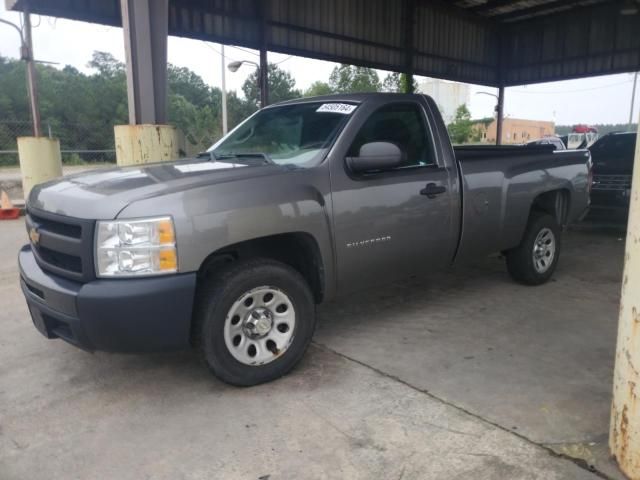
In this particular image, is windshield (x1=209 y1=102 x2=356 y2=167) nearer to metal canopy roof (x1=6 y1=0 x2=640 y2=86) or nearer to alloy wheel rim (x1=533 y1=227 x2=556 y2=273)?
alloy wheel rim (x1=533 y1=227 x2=556 y2=273)

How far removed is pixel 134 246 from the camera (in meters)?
2.80

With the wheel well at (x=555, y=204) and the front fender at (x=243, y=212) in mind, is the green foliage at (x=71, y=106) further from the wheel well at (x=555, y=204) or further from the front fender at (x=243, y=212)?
the front fender at (x=243, y=212)

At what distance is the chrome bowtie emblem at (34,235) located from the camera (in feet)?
10.7

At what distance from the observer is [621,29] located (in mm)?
14828

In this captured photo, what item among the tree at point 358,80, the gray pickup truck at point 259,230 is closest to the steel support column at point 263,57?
the gray pickup truck at point 259,230

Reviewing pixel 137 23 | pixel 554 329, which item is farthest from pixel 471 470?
pixel 137 23

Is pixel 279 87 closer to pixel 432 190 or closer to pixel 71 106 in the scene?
pixel 71 106

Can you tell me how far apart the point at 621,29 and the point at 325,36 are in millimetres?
8675

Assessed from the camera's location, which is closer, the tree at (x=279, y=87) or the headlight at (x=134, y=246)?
the headlight at (x=134, y=246)

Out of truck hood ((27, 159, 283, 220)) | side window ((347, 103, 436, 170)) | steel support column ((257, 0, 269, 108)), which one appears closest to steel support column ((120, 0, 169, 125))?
truck hood ((27, 159, 283, 220))

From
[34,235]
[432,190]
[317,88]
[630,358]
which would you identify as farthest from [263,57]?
[317,88]

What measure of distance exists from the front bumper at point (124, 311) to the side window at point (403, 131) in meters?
1.77

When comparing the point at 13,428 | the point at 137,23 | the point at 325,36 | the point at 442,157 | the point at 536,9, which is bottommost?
the point at 13,428

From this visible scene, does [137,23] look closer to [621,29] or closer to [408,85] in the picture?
[408,85]
